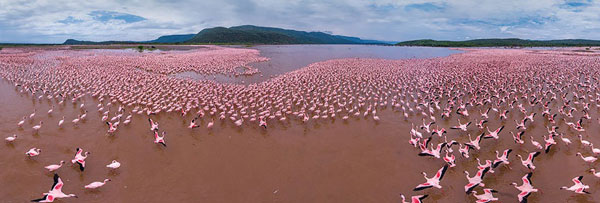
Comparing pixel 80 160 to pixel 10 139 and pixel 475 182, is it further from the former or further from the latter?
pixel 475 182

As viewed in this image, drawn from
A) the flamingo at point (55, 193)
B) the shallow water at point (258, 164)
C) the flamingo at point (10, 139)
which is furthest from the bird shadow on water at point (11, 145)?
the flamingo at point (55, 193)

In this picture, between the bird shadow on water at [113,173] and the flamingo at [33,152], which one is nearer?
the bird shadow on water at [113,173]

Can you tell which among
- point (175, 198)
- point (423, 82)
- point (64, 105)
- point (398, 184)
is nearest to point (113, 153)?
point (175, 198)

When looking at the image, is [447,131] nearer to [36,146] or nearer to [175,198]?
[175,198]

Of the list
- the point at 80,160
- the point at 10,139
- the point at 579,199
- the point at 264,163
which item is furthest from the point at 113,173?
the point at 579,199

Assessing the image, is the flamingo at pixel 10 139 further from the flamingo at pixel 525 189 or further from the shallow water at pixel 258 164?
the flamingo at pixel 525 189

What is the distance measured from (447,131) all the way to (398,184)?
5779 millimetres

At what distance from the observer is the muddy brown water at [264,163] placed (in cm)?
840

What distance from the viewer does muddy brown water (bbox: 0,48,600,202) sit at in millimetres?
8398

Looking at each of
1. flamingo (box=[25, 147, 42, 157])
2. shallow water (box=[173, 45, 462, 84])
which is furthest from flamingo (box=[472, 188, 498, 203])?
shallow water (box=[173, 45, 462, 84])

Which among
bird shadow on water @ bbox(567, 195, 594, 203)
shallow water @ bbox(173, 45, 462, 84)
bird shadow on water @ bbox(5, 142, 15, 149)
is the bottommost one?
bird shadow on water @ bbox(567, 195, 594, 203)

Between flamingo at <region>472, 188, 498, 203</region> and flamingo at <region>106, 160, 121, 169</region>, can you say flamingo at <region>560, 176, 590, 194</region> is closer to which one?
flamingo at <region>472, 188, 498, 203</region>

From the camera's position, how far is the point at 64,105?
1694cm

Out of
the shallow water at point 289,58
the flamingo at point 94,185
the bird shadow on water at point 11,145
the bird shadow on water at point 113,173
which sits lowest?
the bird shadow on water at point 113,173
